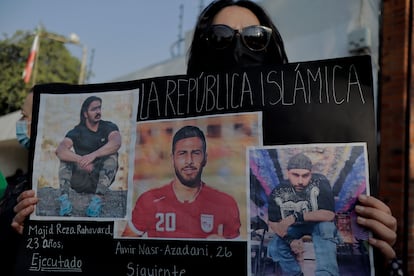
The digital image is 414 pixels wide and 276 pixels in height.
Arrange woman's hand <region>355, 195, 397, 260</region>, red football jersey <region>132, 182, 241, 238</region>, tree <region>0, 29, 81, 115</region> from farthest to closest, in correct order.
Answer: tree <region>0, 29, 81, 115</region>, red football jersey <region>132, 182, 241, 238</region>, woman's hand <region>355, 195, 397, 260</region>

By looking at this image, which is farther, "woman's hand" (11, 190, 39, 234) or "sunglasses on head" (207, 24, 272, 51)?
"sunglasses on head" (207, 24, 272, 51)

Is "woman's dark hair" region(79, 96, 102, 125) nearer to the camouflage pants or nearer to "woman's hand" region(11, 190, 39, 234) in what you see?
the camouflage pants

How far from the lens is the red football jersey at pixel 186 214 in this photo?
1.07 meters

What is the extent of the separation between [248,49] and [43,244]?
2.82ft

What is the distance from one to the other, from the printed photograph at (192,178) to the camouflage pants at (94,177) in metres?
0.07

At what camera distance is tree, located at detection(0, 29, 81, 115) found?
53.7 ft

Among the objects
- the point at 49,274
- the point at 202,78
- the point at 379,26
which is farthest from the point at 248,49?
the point at 379,26

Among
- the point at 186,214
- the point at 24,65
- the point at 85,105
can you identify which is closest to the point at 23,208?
the point at 85,105

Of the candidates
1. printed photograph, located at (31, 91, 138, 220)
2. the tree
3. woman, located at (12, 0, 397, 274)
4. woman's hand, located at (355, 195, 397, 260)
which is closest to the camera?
woman's hand, located at (355, 195, 397, 260)

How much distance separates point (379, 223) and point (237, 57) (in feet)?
2.20

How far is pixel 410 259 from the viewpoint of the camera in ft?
8.00

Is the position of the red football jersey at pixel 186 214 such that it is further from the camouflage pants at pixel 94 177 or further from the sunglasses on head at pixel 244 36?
the sunglasses on head at pixel 244 36

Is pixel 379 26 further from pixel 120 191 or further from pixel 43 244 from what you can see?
pixel 43 244

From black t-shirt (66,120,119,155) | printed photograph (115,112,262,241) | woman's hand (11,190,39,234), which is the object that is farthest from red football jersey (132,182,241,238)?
woman's hand (11,190,39,234)
